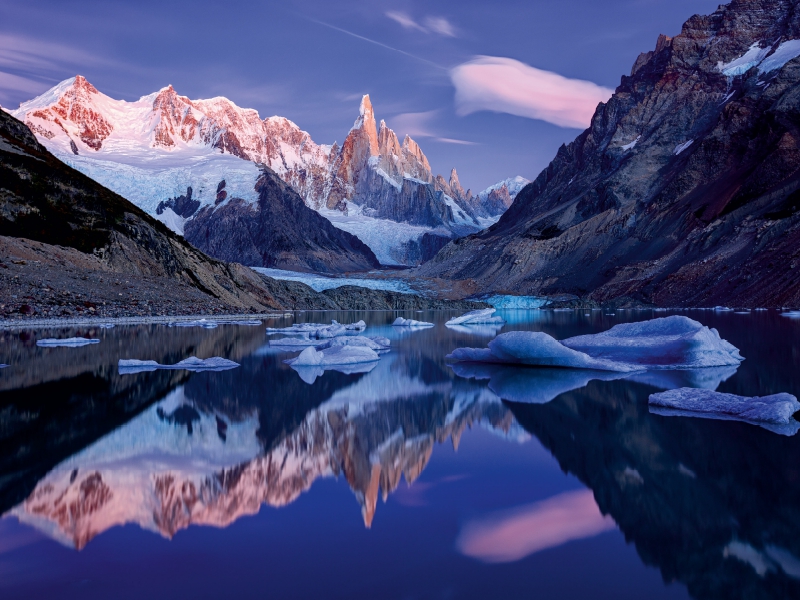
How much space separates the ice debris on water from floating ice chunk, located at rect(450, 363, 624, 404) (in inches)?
11.4

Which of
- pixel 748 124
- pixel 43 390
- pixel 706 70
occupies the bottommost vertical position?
pixel 43 390

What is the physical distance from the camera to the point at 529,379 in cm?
1780

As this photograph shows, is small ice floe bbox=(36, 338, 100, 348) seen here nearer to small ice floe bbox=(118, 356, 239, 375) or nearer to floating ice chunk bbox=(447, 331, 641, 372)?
small ice floe bbox=(118, 356, 239, 375)

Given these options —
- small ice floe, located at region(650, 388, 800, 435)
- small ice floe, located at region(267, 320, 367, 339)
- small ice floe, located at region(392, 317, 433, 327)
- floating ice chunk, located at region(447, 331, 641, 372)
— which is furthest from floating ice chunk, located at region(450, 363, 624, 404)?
small ice floe, located at region(392, 317, 433, 327)

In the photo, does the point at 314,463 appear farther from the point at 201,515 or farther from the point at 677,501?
the point at 677,501

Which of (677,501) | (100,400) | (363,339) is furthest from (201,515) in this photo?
(363,339)

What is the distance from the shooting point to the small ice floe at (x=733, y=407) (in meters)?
11.5

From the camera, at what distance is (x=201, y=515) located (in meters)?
7.41

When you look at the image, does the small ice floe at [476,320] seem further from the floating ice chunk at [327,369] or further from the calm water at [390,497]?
the calm water at [390,497]

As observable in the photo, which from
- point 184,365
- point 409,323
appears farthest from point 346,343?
point 409,323

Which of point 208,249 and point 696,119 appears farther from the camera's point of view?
point 208,249

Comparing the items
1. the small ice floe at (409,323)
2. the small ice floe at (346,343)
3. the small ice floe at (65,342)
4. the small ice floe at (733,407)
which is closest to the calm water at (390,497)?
the small ice floe at (733,407)

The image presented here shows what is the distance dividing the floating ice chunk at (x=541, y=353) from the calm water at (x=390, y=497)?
3.58 meters

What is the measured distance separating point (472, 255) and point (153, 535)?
13660cm
